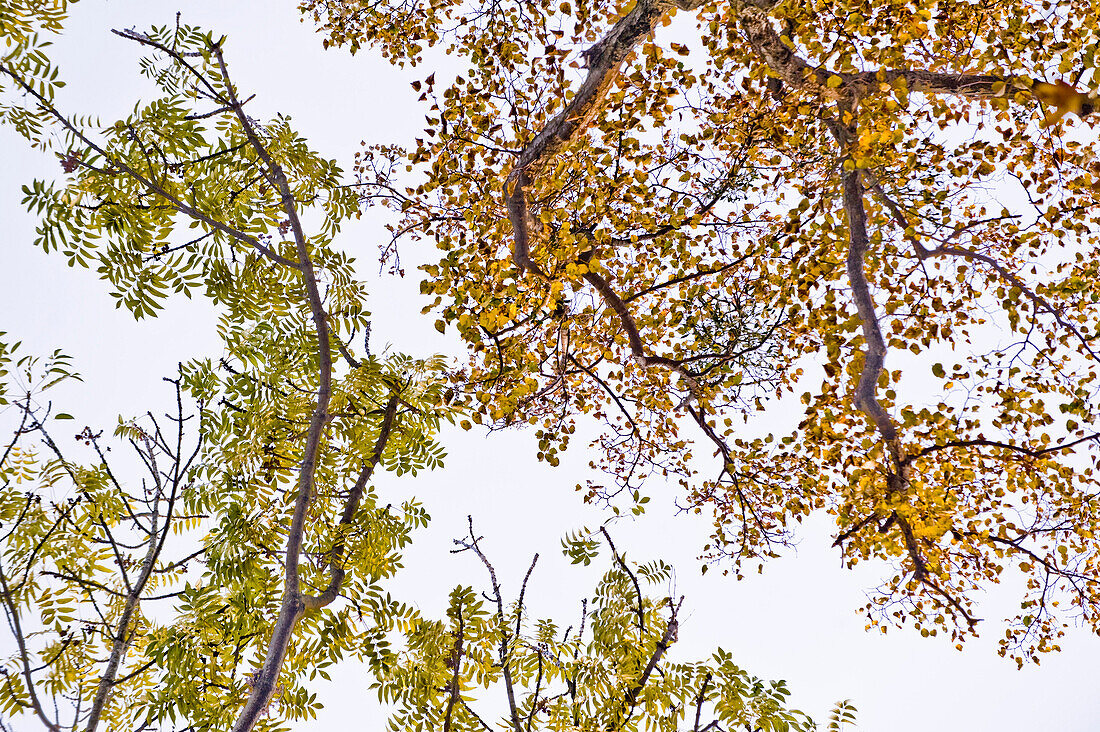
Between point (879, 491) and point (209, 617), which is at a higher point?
point (879, 491)

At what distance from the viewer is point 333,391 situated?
3.79 metres

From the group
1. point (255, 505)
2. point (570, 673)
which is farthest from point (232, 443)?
point (570, 673)

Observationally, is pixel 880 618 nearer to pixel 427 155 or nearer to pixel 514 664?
pixel 514 664

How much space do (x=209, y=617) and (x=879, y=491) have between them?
3805 mm

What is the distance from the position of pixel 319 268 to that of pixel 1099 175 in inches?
183

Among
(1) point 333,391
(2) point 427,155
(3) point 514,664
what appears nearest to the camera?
(3) point 514,664

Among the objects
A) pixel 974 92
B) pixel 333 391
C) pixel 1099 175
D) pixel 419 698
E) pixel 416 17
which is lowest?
pixel 419 698

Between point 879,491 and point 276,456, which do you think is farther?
point 879,491

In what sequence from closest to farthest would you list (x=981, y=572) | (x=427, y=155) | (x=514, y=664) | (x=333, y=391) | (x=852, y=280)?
(x=514, y=664) → (x=333, y=391) → (x=852, y=280) → (x=981, y=572) → (x=427, y=155)

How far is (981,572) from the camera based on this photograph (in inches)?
181

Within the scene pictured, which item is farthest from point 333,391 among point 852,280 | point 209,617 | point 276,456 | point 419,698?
point 852,280

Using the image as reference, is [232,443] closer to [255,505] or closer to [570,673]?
[255,505]

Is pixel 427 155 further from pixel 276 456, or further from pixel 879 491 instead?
pixel 879 491

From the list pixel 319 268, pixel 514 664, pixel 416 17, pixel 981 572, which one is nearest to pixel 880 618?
pixel 981 572
